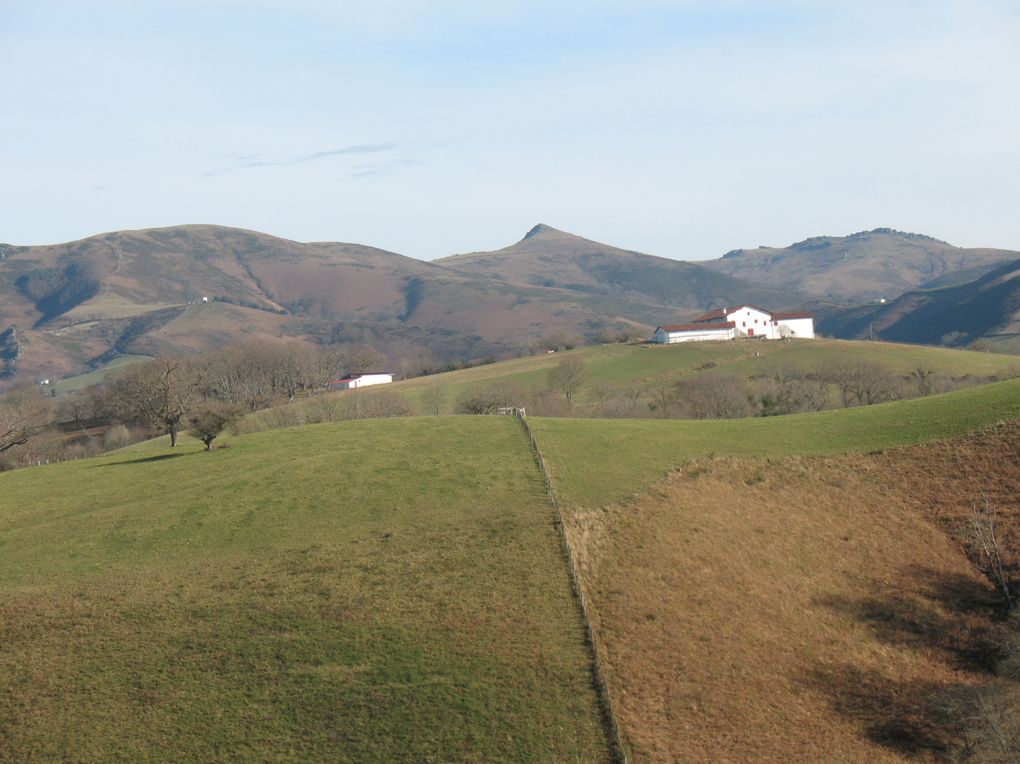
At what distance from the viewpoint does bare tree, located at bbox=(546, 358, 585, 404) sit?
4470 inches

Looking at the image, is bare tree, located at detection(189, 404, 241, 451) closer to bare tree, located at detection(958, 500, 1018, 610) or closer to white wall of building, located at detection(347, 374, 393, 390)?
bare tree, located at detection(958, 500, 1018, 610)

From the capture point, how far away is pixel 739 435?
53531 mm

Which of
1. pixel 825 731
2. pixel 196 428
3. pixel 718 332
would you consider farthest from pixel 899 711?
pixel 718 332

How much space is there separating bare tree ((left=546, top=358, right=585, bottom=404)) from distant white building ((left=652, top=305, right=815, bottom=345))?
33.9 metres

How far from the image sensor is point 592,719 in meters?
25.0

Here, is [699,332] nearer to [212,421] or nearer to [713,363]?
[713,363]

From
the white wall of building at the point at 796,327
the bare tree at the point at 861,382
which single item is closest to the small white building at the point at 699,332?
the white wall of building at the point at 796,327

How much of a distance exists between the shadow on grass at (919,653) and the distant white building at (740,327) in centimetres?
11295

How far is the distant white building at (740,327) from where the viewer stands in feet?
498

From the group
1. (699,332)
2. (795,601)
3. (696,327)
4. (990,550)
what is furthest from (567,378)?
(795,601)

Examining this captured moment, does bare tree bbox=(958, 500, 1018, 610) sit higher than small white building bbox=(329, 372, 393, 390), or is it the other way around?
small white building bbox=(329, 372, 393, 390)

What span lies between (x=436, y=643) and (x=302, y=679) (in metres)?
4.35

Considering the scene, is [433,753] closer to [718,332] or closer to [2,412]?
[2,412]

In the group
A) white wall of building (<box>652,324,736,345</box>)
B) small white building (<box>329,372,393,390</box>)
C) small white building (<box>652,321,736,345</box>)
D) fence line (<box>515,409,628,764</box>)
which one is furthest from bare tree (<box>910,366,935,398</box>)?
small white building (<box>329,372,393,390</box>)
